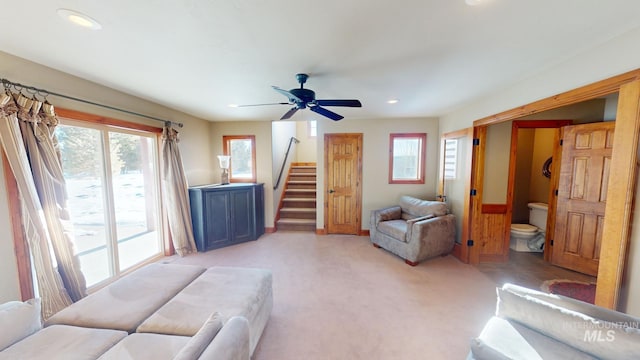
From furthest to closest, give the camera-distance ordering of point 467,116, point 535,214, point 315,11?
point 535,214 < point 467,116 < point 315,11

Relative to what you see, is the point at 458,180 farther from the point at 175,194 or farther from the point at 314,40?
the point at 175,194

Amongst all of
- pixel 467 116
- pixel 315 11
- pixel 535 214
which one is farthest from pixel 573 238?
pixel 315 11

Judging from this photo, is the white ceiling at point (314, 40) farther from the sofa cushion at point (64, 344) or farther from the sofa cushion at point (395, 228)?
the sofa cushion at point (395, 228)

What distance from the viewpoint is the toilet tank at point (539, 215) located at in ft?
12.1

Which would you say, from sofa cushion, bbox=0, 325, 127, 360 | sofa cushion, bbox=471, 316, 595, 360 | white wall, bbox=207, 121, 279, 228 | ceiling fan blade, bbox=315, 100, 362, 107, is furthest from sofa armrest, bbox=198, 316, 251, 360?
white wall, bbox=207, 121, 279, 228

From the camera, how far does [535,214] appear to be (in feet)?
12.6

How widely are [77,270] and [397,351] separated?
3.13m

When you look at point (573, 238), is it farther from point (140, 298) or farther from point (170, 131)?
point (170, 131)

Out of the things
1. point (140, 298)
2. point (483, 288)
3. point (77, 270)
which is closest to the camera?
point (140, 298)

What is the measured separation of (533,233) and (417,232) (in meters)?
2.05

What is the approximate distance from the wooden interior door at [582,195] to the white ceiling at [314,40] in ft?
4.95

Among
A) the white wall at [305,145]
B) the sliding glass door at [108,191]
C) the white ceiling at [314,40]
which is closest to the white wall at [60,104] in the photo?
the white ceiling at [314,40]

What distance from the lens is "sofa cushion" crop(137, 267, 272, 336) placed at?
4.72 feet

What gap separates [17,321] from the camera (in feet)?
4.27
